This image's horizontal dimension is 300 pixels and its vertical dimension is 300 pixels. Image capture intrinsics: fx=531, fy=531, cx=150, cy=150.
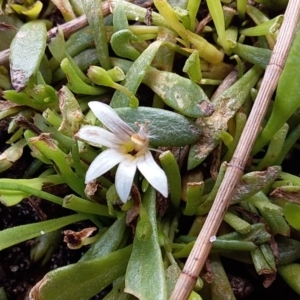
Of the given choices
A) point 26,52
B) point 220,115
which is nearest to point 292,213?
point 220,115

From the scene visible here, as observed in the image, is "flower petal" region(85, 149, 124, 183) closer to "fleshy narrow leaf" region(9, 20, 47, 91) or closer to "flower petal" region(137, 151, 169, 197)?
"flower petal" region(137, 151, 169, 197)

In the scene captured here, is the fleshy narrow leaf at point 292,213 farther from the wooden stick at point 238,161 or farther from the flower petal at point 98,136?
the flower petal at point 98,136

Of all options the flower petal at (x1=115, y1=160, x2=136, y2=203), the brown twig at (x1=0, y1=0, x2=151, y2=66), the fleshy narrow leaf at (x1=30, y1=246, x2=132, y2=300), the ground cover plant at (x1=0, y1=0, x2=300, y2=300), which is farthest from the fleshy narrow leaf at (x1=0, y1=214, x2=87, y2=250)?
the brown twig at (x1=0, y1=0, x2=151, y2=66)

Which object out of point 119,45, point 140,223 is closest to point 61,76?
point 119,45

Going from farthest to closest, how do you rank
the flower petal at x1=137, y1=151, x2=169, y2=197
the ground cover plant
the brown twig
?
the brown twig → the ground cover plant → the flower petal at x1=137, y1=151, x2=169, y2=197

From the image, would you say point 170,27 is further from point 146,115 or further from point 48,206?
point 48,206
